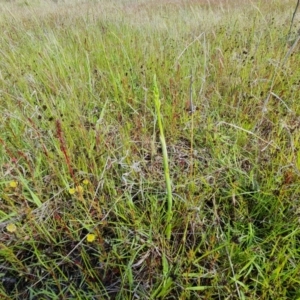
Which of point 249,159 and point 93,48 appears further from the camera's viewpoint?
point 93,48

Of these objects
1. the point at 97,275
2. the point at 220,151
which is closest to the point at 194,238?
the point at 97,275

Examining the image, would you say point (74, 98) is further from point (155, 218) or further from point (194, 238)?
point (194, 238)

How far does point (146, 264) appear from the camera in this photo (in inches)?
31.8

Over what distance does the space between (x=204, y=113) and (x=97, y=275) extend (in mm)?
981

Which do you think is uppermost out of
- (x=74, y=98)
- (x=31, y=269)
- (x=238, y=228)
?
(x=74, y=98)

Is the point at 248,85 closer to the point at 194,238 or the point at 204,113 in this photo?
the point at 204,113

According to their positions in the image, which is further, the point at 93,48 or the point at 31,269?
the point at 93,48

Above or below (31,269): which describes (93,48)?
above

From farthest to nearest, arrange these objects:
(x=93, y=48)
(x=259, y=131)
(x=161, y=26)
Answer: (x=161, y=26), (x=93, y=48), (x=259, y=131)

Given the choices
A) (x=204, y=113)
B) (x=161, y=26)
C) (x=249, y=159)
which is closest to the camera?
(x=249, y=159)

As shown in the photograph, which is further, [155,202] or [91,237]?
[155,202]

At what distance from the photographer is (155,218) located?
0.95 metres

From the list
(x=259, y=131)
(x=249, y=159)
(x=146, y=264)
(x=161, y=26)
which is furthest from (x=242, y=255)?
(x=161, y=26)

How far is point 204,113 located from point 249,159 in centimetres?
42
